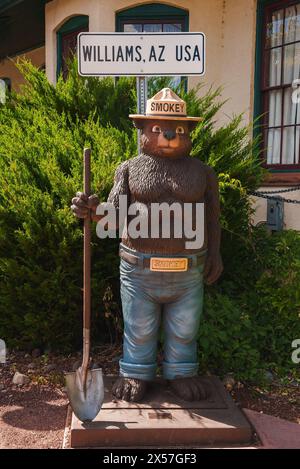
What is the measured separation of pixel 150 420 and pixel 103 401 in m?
0.31

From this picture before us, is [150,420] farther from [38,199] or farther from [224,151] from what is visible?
[224,151]

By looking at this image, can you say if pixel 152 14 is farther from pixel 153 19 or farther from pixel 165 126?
pixel 165 126

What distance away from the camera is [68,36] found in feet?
23.9

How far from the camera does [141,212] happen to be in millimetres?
2867

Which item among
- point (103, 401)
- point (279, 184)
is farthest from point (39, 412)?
point (279, 184)

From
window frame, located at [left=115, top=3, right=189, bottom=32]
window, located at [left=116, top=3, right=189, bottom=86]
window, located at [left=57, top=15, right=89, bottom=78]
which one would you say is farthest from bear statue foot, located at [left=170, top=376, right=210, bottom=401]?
window, located at [left=57, top=15, right=89, bottom=78]

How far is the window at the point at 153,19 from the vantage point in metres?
6.55

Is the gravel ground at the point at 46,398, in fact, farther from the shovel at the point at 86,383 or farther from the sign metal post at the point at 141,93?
the sign metal post at the point at 141,93

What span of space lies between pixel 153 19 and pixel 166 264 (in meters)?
4.76

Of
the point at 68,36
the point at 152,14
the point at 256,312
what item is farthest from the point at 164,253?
the point at 68,36

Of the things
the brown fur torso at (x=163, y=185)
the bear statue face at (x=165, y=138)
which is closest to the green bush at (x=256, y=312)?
the brown fur torso at (x=163, y=185)

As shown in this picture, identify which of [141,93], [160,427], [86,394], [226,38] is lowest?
[160,427]

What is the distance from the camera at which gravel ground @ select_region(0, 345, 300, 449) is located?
9.09 ft

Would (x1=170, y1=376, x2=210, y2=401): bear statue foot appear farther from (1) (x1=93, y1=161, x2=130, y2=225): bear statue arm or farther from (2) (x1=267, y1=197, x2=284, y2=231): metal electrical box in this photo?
(2) (x1=267, y1=197, x2=284, y2=231): metal electrical box
